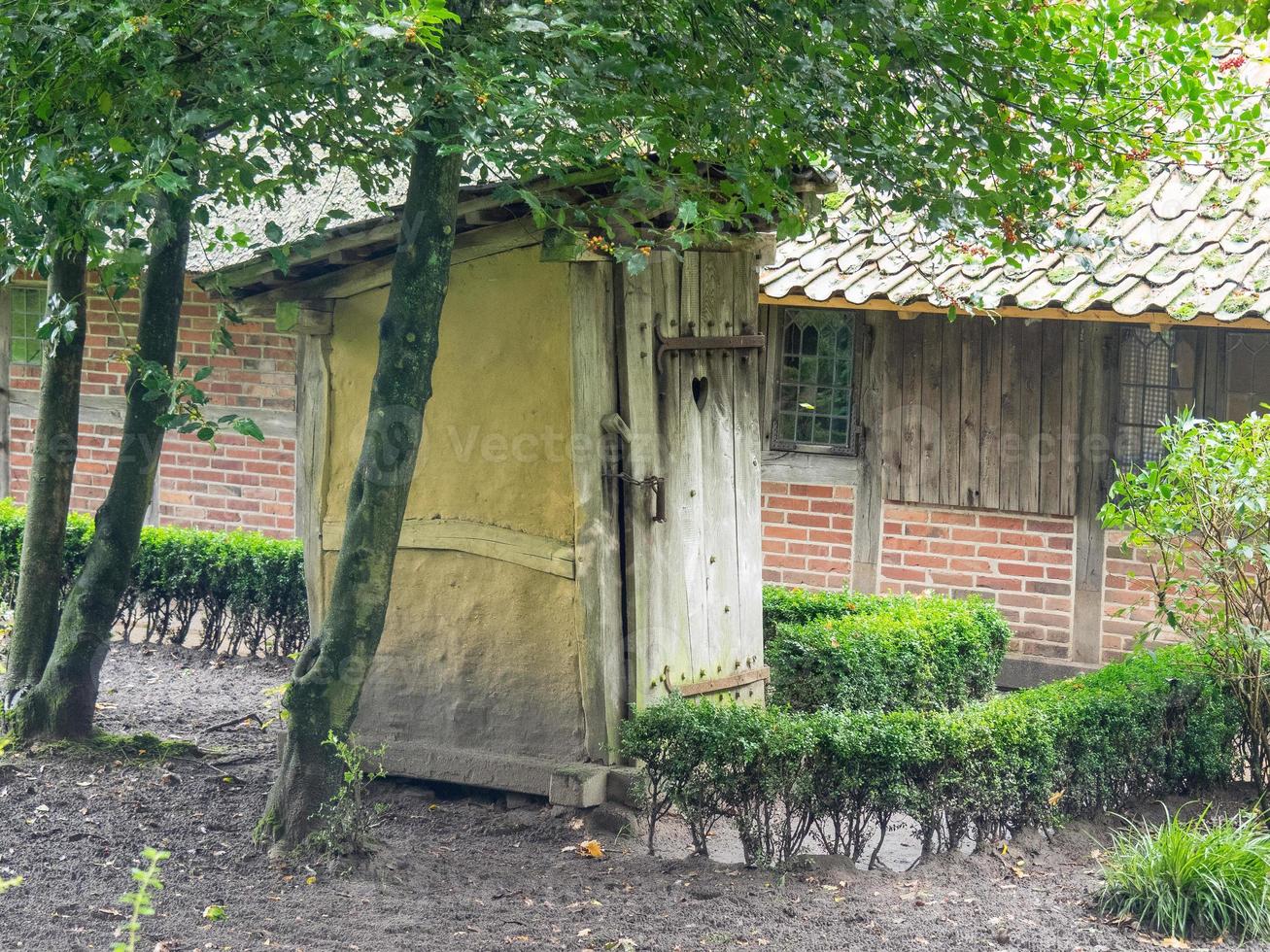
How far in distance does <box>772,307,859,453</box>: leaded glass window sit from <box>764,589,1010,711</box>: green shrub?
1.94 meters

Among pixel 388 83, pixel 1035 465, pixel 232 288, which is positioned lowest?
pixel 1035 465

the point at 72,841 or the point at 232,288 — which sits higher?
the point at 232,288

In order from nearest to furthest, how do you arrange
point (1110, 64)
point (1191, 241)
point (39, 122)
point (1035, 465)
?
1. point (39, 122)
2. point (1110, 64)
3. point (1191, 241)
4. point (1035, 465)

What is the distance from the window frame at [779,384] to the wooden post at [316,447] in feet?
12.4

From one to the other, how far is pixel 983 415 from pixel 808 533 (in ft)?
4.64

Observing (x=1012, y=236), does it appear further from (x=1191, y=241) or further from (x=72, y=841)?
(x=72, y=841)

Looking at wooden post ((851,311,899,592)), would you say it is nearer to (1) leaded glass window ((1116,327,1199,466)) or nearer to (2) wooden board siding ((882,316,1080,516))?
(2) wooden board siding ((882,316,1080,516))

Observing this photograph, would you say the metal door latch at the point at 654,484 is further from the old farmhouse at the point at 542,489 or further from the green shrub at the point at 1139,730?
the green shrub at the point at 1139,730

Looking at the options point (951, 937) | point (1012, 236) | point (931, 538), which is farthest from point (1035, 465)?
point (951, 937)

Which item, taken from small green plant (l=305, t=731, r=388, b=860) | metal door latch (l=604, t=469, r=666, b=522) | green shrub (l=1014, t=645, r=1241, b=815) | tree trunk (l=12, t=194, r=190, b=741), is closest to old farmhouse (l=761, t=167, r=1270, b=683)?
green shrub (l=1014, t=645, r=1241, b=815)

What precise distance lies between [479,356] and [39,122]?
2.13m

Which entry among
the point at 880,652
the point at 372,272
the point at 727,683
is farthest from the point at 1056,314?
the point at 372,272

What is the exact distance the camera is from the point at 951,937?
460 cm

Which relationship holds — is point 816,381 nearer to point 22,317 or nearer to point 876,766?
point 876,766
